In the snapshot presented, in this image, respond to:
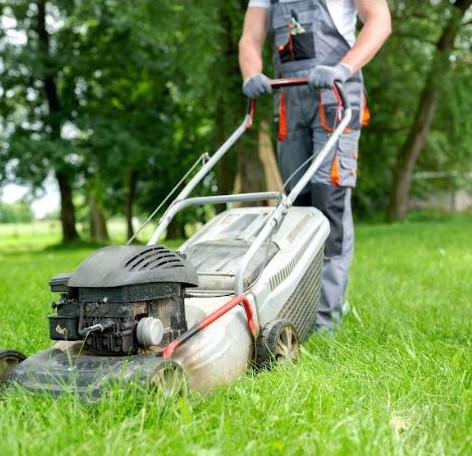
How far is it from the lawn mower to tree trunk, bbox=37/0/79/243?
13036 millimetres

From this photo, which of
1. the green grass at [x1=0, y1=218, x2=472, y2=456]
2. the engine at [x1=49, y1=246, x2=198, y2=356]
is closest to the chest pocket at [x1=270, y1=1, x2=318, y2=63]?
the green grass at [x1=0, y1=218, x2=472, y2=456]

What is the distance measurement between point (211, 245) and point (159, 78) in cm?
1443

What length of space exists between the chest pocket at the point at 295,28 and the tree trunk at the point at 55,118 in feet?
40.2

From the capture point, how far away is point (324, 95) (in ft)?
10.8

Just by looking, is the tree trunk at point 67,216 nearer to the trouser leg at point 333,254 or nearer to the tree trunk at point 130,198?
the tree trunk at point 130,198

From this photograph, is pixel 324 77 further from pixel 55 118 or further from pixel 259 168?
pixel 55 118

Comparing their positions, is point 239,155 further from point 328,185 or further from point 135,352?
point 135,352

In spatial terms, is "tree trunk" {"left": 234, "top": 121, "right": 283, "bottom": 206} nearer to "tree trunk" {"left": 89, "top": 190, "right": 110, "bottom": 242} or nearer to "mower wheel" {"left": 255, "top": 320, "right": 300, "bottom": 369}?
"mower wheel" {"left": 255, "top": 320, "right": 300, "bottom": 369}

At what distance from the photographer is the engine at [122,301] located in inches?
80.9

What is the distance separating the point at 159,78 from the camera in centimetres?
1681

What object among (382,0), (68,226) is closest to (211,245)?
(382,0)

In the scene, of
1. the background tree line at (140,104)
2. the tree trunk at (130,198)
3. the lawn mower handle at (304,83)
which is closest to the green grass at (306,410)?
the lawn mower handle at (304,83)

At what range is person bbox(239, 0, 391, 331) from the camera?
322cm

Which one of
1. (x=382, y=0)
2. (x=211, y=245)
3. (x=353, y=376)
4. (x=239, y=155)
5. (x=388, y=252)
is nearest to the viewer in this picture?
(x=353, y=376)
